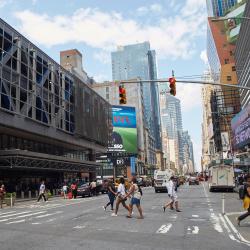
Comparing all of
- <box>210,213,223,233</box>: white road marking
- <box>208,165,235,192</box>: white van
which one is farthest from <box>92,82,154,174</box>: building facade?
<box>210,213,223,233</box>: white road marking

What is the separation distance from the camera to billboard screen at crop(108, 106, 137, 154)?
A: 423 feet

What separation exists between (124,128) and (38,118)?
77.7 m

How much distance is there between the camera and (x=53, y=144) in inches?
2499

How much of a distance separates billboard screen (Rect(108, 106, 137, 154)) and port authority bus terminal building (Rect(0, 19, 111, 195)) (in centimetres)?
5255

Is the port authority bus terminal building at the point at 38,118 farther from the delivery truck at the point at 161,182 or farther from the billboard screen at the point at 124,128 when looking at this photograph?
the billboard screen at the point at 124,128

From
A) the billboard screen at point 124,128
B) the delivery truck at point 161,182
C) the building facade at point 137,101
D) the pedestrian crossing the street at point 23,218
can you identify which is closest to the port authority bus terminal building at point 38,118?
the delivery truck at point 161,182

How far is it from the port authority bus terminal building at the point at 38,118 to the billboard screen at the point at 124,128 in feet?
172

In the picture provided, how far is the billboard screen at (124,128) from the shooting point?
129000 millimetres

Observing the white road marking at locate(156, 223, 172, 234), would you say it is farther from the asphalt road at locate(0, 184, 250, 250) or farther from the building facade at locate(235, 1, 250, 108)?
the building facade at locate(235, 1, 250, 108)

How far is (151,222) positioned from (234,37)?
128 m

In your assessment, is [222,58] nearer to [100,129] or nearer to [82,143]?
[100,129]

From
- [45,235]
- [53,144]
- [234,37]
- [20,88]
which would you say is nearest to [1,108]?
[20,88]

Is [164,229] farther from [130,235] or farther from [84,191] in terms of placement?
[84,191]

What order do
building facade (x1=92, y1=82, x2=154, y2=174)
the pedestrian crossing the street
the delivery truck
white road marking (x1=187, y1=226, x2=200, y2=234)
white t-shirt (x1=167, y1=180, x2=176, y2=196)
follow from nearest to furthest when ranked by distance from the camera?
white road marking (x1=187, y1=226, x2=200, y2=234)
the pedestrian crossing the street
white t-shirt (x1=167, y1=180, x2=176, y2=196)
the delivery truck
building facade (x1=92, y1=82, x2=154, y2=174)
